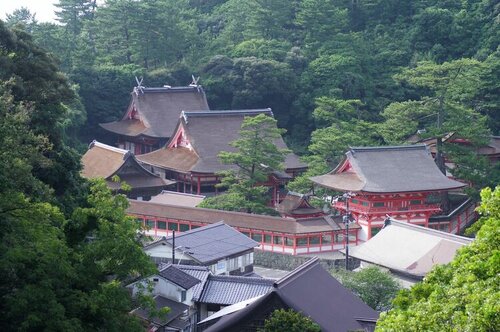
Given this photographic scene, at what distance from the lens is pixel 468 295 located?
9930mm

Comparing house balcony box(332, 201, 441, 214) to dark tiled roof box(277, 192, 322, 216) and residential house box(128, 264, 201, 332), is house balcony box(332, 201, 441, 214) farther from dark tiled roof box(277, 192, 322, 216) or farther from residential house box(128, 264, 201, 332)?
residential house box(128, 264, 201, 332)

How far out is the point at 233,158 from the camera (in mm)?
35500

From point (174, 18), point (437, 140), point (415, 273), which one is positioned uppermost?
point (174, 18)

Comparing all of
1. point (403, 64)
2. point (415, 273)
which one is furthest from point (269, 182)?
point (403, 64)

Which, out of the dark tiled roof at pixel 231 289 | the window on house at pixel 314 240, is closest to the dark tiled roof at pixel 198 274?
the dark tiled roof at pixel 231 289

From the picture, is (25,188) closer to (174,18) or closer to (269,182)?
(269,182)

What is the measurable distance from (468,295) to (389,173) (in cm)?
2582

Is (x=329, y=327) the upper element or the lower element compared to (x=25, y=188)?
lower

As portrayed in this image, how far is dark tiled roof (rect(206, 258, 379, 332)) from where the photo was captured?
2056 centimetres

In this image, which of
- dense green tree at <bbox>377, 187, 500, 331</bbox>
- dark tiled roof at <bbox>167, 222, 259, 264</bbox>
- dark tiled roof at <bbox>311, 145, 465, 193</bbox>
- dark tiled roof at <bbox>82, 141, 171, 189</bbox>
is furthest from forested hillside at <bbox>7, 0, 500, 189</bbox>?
dense green tree at <bbox>377, 187, 500, 331</bbox>

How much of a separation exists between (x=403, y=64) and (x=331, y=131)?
1360cm

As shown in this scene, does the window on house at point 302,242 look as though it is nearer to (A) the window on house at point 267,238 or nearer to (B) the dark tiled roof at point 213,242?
(A) the window on house at point 267,238

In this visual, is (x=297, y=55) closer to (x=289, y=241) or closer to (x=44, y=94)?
(x=289, y=241)

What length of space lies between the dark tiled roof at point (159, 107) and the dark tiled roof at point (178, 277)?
22.5 meters
